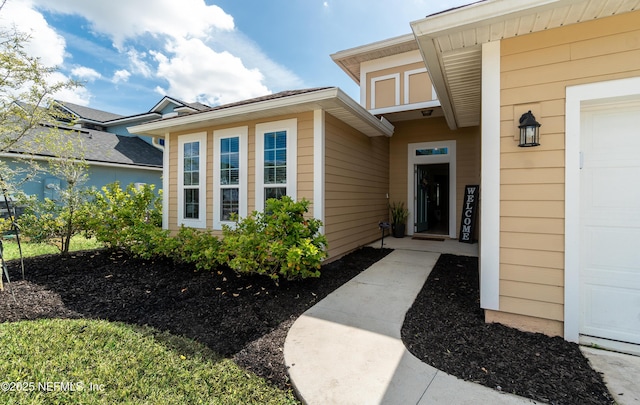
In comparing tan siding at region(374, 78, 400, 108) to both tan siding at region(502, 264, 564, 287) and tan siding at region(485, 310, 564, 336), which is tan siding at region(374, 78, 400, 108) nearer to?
tan siding at region(502, 264, 564, 287)

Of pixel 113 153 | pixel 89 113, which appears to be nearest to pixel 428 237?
pixel 113 153

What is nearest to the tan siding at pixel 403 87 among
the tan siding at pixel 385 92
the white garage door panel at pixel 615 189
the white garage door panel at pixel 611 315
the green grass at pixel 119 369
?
the tan siding at pixel 385 92

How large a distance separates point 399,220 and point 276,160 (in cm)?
431

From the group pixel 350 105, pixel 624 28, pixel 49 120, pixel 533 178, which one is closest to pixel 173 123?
pixel 49 120

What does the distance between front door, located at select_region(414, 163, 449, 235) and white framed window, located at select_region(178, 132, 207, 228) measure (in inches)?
227

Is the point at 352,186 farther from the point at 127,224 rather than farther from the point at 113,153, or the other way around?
the point at 113,153

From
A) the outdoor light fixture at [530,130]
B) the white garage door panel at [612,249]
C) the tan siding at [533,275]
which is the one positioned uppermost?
the outdoor light fixture at [530,130]

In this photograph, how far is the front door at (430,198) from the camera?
8.25 m

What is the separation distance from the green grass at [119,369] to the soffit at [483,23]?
333cm

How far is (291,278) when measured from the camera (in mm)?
3949

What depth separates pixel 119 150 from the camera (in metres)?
11.4

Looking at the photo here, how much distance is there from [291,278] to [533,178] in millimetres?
3076

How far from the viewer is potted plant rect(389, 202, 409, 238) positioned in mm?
7809

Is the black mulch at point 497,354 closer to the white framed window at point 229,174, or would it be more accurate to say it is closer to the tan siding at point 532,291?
the tan siding at point 532,291
